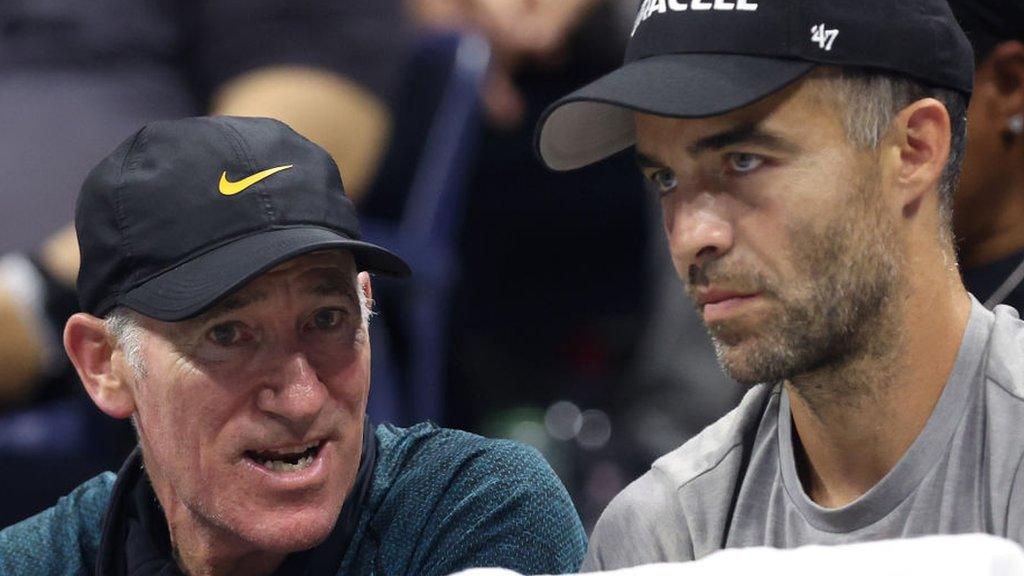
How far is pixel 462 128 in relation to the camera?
2725 millimetres

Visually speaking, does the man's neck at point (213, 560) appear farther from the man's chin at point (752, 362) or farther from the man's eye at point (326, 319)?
the man's chin at point (752, 362)

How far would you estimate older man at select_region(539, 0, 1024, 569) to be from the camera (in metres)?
1.26

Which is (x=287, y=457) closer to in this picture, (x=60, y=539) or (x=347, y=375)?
(x=347, y=375)

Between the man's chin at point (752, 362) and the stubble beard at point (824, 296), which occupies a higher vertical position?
the stubble beard at point (824, 296)

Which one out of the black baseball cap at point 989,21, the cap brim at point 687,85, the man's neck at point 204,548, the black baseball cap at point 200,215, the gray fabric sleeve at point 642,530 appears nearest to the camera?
the cap brim at point 687,85

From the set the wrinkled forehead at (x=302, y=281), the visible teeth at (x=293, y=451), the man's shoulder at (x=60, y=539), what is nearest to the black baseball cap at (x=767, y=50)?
the wrinkled forehead at (x=302, y=281)

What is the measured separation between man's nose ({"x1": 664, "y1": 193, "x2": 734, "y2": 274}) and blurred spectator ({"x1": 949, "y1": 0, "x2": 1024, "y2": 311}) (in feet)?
2.23

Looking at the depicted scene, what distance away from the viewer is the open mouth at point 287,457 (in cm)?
152

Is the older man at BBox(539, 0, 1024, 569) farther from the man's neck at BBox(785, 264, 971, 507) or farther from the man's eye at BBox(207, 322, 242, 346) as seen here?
the man's eye at BBox(207, 322, 242, 346)

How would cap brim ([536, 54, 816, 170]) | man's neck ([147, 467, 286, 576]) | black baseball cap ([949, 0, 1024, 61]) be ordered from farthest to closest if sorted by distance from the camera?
1. black baseball cap ([949, 0, 1024, 61])
2. man's neck ([147, 467, 286, 576])
3. cap brim ([536, 54, 816, 170])

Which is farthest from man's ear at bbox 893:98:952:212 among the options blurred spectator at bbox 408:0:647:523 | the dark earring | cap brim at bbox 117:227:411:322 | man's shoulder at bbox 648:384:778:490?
blurred spectator at bbox 408:0:647:523

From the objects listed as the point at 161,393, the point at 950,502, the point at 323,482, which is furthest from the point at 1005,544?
the point at 161,393

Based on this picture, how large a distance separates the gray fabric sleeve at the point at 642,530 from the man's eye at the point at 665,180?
28 centimetres

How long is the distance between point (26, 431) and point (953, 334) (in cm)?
179
